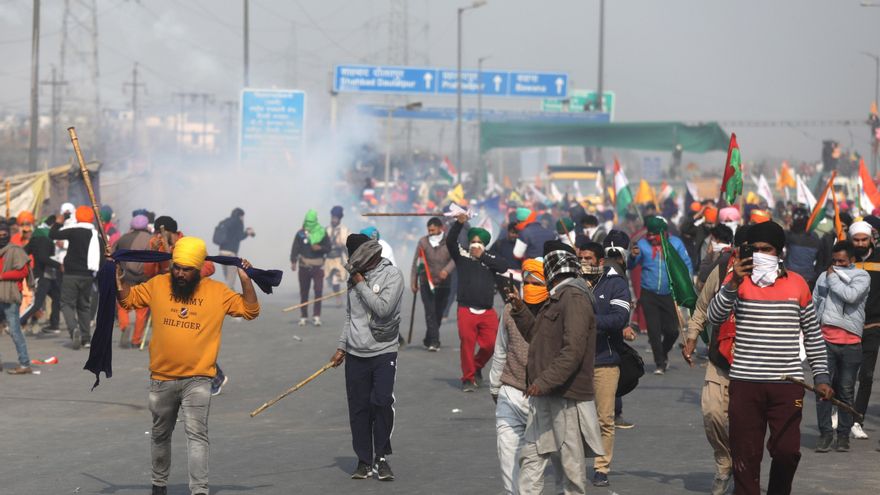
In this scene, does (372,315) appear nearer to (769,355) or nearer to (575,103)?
(769,355)

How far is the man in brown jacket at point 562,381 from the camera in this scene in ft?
22.6

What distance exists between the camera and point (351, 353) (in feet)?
29.8

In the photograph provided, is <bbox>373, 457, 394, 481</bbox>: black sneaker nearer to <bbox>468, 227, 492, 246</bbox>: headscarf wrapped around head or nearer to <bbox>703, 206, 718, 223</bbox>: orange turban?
<bbox>468, 227, 492, 246</bbox>: headscarf wrapped around head

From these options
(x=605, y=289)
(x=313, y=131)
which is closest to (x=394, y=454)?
(x=605, y=289)

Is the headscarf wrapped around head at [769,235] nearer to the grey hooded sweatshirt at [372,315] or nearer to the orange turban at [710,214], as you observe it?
the grey hooded sweatshirt at [372,315]

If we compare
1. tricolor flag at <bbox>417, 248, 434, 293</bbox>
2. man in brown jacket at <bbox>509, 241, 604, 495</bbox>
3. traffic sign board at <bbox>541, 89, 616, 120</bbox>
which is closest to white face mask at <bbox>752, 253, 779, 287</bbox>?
man in brown jacket at <bbox>509, 241, 604, 495</bbox>

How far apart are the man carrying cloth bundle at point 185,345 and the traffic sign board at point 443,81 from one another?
5337 cm

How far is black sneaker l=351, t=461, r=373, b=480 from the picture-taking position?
29.2 ft

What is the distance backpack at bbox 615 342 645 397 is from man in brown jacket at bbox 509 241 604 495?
1698mm

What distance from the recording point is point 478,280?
13.6 metres

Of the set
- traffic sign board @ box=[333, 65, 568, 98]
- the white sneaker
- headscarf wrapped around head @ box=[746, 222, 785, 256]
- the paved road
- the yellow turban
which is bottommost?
the paved road

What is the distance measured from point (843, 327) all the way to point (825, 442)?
85 centimetres

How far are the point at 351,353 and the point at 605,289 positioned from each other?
1.75 m

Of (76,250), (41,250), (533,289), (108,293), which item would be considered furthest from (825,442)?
(41,250)
